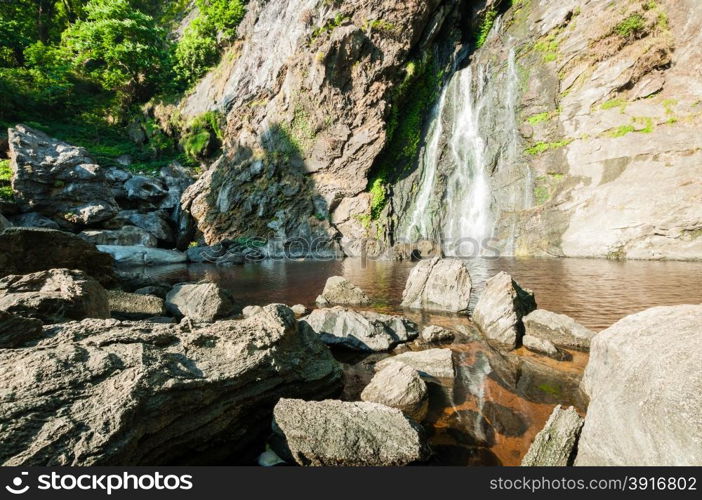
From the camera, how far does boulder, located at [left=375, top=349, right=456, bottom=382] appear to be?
215 inches

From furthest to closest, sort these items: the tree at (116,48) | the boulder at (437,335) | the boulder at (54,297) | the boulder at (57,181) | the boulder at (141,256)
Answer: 1. the tree at (116,48)
2. the boulder at (141,256)
3. the boulder at (57,181)
4. the boulder at (437,335)
5. the boulder at (54,297)

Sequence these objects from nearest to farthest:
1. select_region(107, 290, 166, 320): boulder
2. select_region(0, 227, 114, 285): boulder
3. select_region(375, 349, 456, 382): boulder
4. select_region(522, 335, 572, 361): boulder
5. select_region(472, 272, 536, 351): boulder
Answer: select_region(375, 349, 456, 382): boulder, select_region(522, 335, 572, 361): boulder, select_region(472, 272, 536, 351): boulder, select_region(107, 290, 166, 320): boulder, select_region(0, 227, 114, 285): boulder

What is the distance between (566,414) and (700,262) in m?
18.9

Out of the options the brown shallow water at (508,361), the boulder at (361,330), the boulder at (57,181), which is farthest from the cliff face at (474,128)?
the boulder at (361,330)

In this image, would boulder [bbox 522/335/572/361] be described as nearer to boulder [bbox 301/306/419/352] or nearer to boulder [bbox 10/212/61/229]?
boulder [bbox 301/306/419/352]

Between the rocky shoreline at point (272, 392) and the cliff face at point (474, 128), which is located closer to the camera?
the rocky shoreline at point (272, 392)

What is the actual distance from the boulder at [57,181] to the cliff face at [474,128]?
25.1 feet

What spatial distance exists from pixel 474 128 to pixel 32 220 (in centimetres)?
3503

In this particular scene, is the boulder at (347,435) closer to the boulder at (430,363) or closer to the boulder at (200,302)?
the boulder at (430,363)

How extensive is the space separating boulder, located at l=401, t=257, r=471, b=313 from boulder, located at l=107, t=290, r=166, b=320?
7319 mm

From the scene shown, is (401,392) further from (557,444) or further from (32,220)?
(32,220)

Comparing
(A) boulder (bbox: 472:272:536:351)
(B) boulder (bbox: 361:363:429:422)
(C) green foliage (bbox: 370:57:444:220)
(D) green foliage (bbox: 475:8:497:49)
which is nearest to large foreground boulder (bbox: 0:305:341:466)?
(B) boulder (bbox: 361:363:429:422)

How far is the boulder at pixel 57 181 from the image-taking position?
75.8ft

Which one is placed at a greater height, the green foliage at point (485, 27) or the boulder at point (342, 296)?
the green foliage at point (485, 27)
